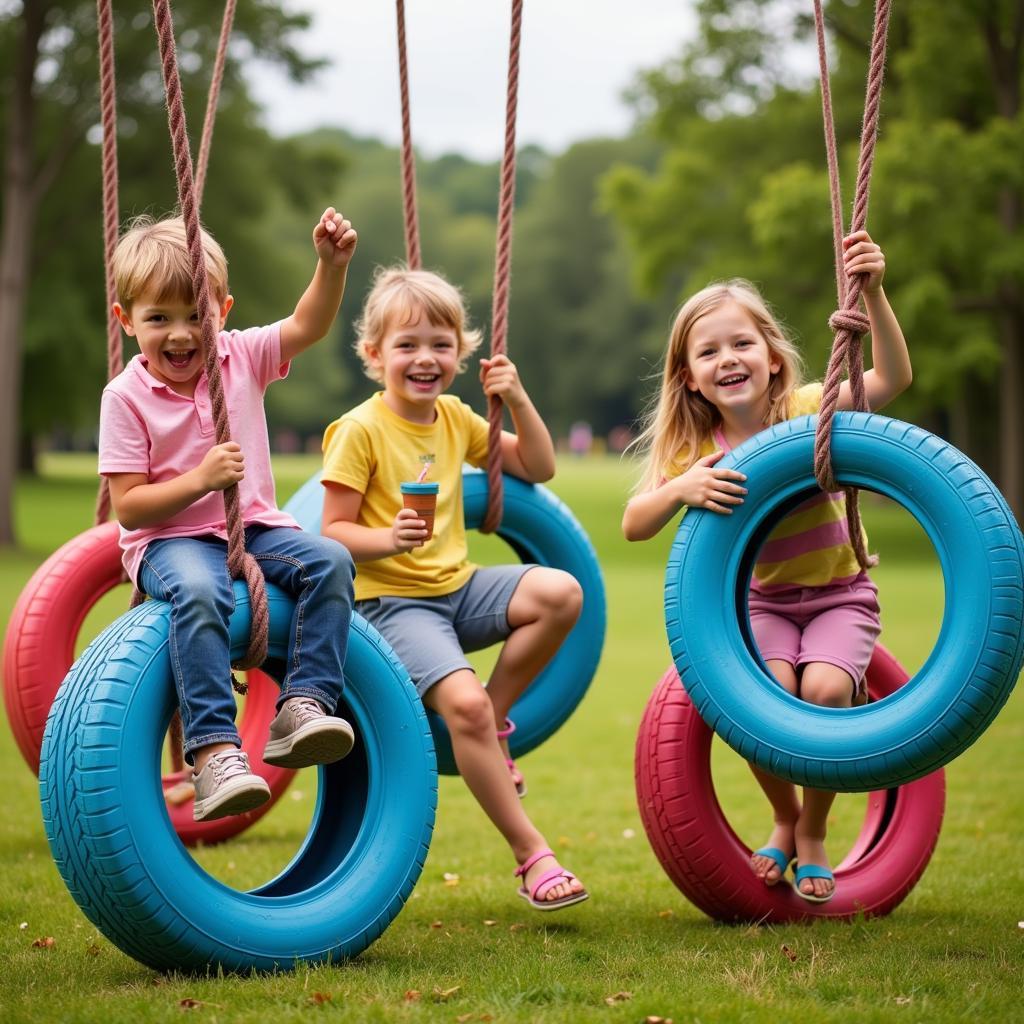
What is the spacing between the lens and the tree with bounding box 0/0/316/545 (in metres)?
22.5

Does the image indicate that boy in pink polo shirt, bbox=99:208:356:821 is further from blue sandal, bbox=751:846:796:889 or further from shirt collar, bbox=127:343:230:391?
blue sandal, bbox=751:846:796:889

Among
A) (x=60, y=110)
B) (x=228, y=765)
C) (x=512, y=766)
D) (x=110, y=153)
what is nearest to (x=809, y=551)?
(x=512, y=766)

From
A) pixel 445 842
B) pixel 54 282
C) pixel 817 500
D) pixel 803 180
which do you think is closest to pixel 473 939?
pixel 817 500

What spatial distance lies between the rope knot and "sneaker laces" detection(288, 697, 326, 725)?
6.27ft

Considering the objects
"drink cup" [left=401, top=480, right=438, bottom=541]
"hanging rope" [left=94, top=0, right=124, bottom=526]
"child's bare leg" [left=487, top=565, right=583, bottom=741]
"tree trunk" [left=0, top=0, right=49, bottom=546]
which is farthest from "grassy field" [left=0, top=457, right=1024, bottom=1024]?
"tree trunk" [left=0, top=0, right=49, bottom=546]

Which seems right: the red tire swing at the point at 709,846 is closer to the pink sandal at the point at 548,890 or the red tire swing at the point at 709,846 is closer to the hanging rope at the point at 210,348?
the pink sandal at the point at 548,890

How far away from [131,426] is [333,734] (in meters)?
1.09

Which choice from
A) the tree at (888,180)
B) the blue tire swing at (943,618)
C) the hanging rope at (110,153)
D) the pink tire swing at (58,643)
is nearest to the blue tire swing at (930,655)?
the blue tire swing at (943,618)

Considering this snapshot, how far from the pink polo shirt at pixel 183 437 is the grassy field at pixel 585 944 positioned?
127 cm

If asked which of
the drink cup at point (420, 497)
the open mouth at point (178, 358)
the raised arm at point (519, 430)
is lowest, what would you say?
the drink cup at point (420, 497)

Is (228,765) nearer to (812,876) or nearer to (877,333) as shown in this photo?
(812,876)

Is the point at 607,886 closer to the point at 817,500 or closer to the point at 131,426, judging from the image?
the point at 817,500

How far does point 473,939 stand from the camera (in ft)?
15.2

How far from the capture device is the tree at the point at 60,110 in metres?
22.5
